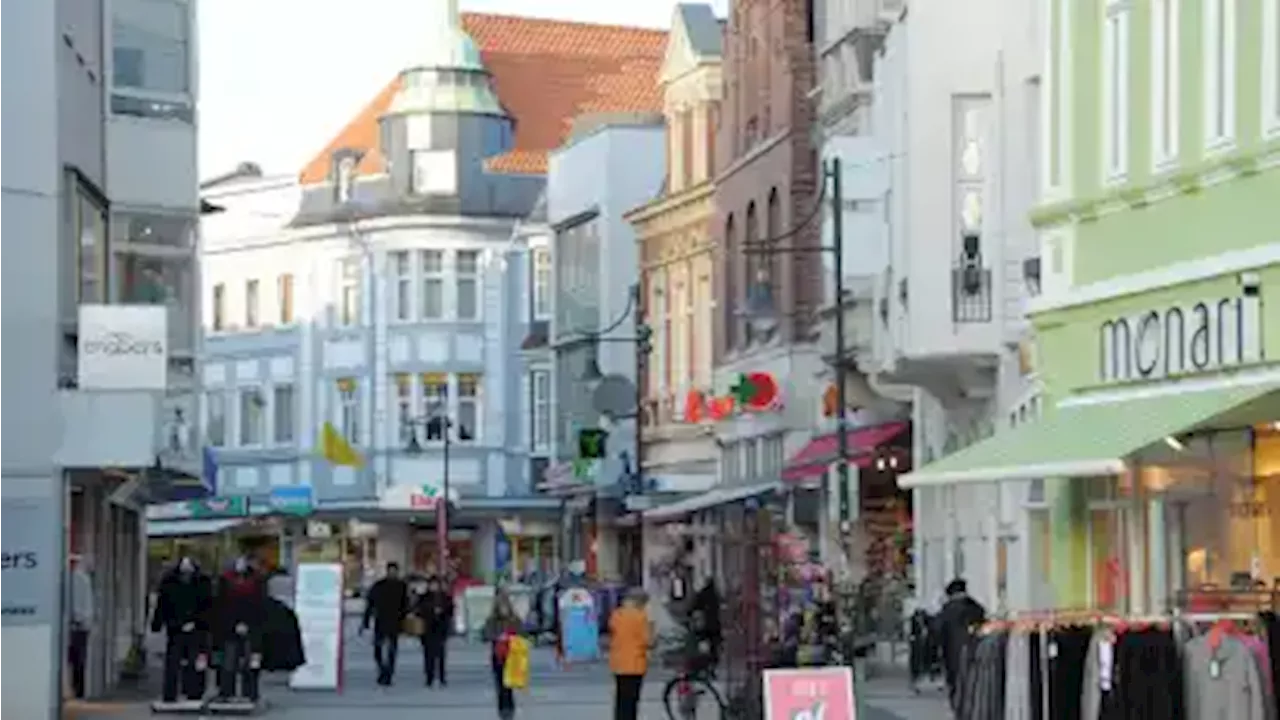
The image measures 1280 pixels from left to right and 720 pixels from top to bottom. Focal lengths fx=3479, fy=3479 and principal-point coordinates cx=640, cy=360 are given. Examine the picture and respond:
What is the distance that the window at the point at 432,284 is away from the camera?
96.9 meters

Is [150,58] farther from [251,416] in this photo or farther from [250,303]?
[251,416]

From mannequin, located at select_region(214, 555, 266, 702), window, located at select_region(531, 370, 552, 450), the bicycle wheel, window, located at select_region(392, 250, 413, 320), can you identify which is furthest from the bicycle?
window, located at select_region(392, 250, 413, 320)

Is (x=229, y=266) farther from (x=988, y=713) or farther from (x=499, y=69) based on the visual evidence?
(x=988, y=713)

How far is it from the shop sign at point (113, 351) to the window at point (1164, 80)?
34.8 ft

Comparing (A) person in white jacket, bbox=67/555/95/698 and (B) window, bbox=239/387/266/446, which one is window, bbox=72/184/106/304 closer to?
(A) person in white jacket, bbox=67/555/95/698

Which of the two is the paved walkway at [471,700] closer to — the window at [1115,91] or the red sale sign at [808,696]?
the window at [1115,91]

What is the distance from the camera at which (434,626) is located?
158 ft

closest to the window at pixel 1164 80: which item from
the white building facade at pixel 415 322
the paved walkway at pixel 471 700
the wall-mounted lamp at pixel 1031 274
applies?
the wall-mounted lamp at pixel 1031 274

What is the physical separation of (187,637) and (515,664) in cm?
457

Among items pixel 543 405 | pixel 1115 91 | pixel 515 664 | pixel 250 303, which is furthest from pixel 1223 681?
pixel 250 303

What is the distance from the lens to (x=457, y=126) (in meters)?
97.2

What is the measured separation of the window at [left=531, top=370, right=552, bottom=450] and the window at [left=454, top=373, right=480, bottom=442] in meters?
4.32

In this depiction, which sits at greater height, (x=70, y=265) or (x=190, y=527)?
(x=70, y=265)

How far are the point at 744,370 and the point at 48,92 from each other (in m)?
29.4
